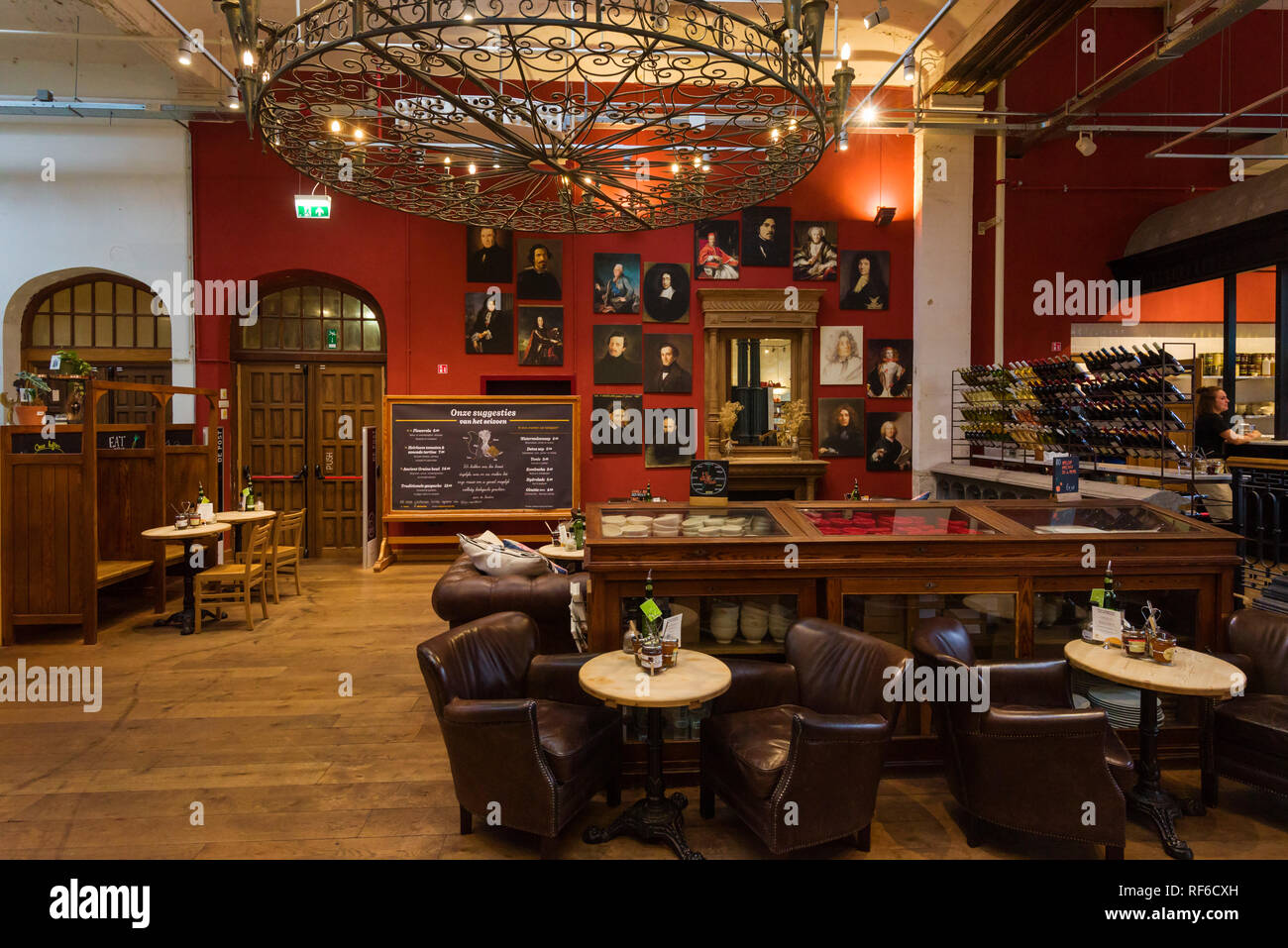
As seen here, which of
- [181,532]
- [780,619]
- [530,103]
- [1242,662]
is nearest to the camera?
[530,103]

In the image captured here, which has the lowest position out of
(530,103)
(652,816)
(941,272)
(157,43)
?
(652,816)

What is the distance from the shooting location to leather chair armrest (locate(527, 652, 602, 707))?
10.1 feet

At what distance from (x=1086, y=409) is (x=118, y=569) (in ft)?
26.0

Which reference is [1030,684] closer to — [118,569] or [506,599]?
[506,599]

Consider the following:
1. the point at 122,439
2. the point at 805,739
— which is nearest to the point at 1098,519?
the point at 805,739

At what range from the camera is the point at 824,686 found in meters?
2.88

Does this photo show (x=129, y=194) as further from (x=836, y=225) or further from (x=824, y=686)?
(x=824, y=686)

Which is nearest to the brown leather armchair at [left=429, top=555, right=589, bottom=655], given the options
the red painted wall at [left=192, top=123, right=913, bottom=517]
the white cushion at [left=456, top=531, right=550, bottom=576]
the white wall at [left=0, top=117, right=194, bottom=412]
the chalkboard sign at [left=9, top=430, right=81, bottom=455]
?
the white cushion at [left=456, top=531, right=550, bottom=576]

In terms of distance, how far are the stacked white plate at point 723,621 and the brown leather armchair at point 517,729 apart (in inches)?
25.2

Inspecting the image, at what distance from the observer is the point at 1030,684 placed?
2889mm

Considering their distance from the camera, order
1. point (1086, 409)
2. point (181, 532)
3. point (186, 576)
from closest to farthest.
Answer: point (1086, 409) < point (181, 532) < point (186, 576)

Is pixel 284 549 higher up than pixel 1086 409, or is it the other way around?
pixel 1086 409

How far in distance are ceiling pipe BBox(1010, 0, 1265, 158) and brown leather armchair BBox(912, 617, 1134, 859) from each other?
5169 millimetres

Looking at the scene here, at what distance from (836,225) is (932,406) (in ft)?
8.02
